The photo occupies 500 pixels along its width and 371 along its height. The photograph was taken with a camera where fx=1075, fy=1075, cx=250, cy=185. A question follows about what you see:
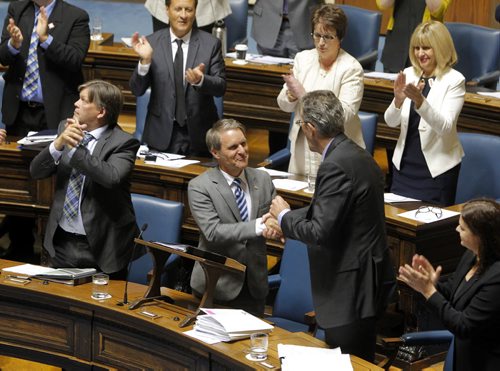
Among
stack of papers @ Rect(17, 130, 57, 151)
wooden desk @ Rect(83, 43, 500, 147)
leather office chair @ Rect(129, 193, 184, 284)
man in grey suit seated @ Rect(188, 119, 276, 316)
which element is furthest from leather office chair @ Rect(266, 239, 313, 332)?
wooden desk @ Rect(83, 43, 500, 147)

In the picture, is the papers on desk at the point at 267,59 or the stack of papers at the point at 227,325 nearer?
the stack of papers at the point at 227,325

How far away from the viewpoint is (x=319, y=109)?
13.3 feet

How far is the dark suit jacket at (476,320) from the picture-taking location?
3.89 meters

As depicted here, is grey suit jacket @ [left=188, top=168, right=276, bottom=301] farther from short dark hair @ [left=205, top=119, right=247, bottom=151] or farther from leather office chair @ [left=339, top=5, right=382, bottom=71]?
leather office chair @ [left=339, top=5, right=382, bottom=71]

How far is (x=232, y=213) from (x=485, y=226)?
122 centimetres

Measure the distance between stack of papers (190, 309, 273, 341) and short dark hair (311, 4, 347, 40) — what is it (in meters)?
2.09

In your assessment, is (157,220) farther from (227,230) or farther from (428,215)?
(428,215)

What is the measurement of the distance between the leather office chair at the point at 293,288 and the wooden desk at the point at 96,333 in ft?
1.78

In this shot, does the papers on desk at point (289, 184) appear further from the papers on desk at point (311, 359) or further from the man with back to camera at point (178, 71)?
the papers on desk at point (311, 359)

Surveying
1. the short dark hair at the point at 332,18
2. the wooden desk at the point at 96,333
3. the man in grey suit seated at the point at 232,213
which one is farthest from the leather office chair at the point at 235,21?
the wooden desk at the point at 96,333

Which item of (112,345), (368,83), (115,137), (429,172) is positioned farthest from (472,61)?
(112,345)

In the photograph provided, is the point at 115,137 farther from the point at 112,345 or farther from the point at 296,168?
the point at 296,168

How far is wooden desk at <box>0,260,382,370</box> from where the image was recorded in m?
4.21

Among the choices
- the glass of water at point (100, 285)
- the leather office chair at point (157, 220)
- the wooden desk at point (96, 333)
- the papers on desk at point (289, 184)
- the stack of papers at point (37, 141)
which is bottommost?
the wooden desk at point (96, 333)
